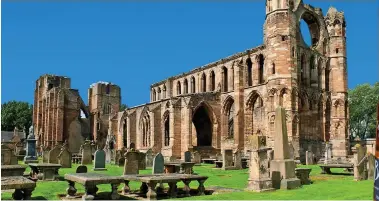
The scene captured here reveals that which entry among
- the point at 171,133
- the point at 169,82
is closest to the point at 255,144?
the point at 171,133

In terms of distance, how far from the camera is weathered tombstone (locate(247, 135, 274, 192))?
38.1 feet

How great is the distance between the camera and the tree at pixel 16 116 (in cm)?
7281

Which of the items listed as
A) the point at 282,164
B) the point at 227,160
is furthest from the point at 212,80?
the point at 282,164

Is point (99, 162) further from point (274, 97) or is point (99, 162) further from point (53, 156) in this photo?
point (274, 97)

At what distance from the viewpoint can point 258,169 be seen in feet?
38.2

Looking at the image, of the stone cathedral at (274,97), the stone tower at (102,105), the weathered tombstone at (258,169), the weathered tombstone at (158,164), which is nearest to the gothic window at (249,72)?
the stone cathedral at (274,97)

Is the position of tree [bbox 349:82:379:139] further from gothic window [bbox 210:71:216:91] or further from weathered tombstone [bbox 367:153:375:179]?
weathered tombstone [bbox 367:153:375:179]

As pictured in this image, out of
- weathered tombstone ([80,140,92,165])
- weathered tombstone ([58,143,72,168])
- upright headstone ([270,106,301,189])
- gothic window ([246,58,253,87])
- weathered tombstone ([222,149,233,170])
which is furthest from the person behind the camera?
gothic window ([246,58,253,87])

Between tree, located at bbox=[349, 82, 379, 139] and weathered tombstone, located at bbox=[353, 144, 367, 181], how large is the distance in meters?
42.6

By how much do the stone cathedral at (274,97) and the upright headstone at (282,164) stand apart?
732 inches

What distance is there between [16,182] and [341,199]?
7.41 metres

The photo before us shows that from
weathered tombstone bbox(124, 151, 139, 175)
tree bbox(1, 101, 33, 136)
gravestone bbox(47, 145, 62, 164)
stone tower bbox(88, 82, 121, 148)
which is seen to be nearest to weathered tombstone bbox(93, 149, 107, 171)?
gravestone bbox(47, 145, 62, 164)

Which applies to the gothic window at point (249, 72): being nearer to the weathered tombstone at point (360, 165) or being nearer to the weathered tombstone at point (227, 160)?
the weathered tombstone at point (227, 160)

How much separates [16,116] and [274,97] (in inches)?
2232
